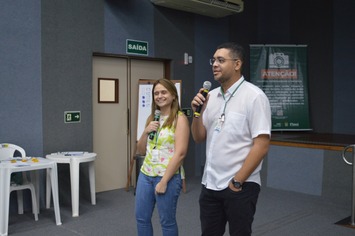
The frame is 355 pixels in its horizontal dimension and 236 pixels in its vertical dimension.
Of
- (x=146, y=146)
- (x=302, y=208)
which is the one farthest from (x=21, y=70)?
(x=302, y=208)

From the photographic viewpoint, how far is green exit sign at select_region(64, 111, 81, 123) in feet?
14.8

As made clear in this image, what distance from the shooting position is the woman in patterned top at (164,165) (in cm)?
214

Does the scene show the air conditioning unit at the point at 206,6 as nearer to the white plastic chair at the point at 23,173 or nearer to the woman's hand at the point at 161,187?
the white plastic chair at the point at 23,173

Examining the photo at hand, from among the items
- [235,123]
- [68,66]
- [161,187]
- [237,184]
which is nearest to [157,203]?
[161,187]

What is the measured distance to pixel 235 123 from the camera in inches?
71.2

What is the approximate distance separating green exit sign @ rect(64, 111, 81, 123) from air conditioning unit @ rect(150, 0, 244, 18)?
1942 mm

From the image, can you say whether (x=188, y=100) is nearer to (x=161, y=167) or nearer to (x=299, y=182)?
(x=299, y=182)

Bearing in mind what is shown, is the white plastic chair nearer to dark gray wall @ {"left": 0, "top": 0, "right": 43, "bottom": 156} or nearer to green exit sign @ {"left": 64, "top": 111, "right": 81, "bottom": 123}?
dark gray wall @ {"left": 0, "top": 0, "right": 43, "bottom": 156}

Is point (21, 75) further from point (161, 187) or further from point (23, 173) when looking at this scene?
point (161, 187)

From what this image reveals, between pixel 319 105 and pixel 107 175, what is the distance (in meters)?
3.97

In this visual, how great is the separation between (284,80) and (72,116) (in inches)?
148

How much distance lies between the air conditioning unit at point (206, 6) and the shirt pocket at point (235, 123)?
3.73m

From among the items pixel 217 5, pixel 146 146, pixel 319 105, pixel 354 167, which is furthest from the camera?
pixel 319 105

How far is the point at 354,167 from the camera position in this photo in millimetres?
3602
